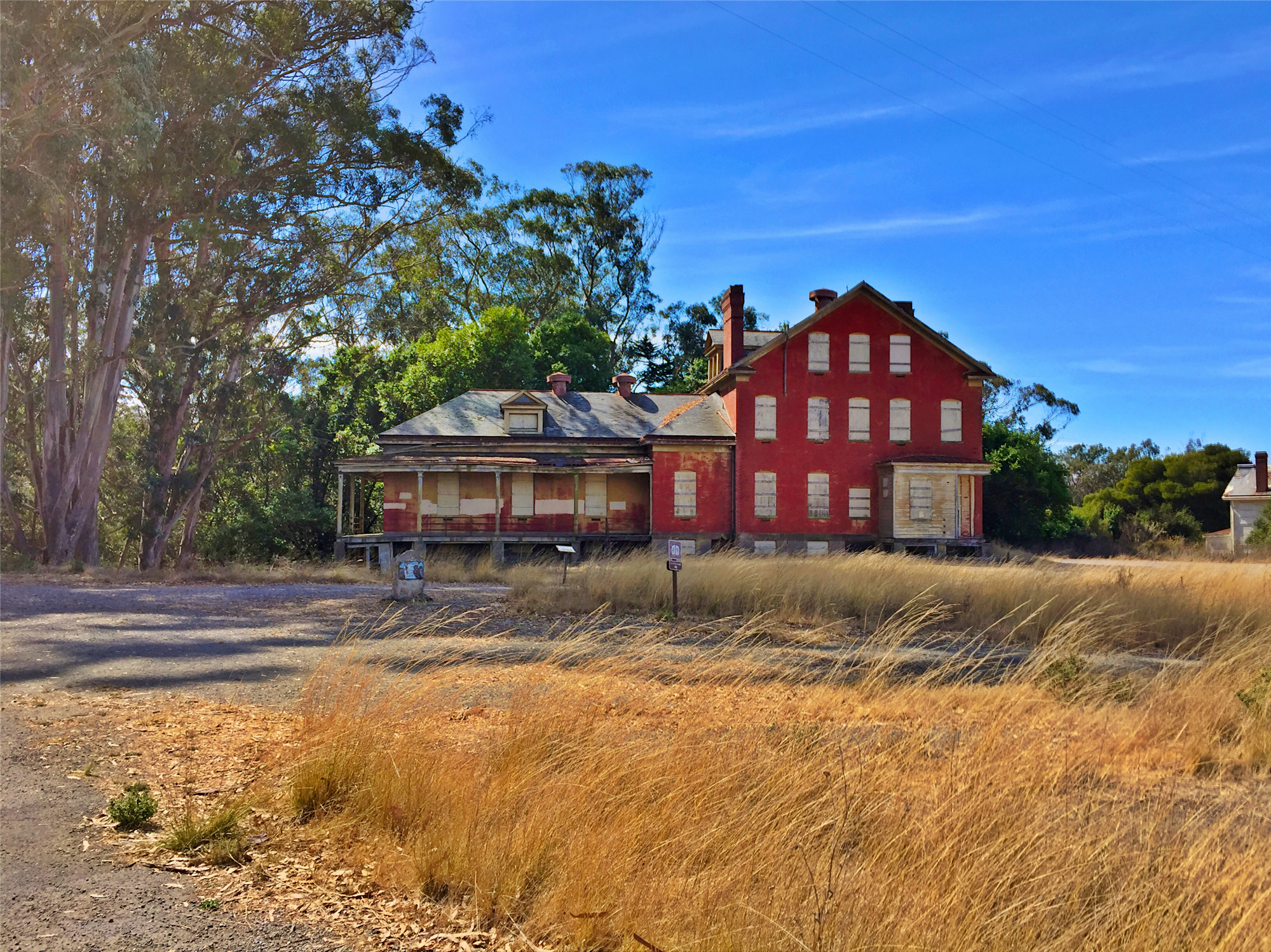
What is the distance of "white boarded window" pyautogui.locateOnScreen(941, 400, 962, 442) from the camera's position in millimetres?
33969

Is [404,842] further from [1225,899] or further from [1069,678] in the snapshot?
[1069,678]

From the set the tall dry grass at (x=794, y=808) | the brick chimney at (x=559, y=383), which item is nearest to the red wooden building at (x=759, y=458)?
the brick chimney at (x=559, y=383)

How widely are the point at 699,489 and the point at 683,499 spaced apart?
645 millimetres

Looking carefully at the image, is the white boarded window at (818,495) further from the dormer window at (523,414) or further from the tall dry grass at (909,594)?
the tall dry grass at (909,594)

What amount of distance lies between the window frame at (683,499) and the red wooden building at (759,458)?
5 cm

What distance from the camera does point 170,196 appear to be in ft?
81.1

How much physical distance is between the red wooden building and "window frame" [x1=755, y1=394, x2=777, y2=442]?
5 centimetres

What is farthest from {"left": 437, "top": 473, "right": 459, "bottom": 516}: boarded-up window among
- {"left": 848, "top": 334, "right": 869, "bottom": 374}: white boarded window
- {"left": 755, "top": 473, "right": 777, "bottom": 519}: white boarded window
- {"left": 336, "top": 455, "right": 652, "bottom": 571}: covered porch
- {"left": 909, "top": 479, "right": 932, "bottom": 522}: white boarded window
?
{"left": 909, "top": 479, "right": 932, "bottom": 522}: white boarded window

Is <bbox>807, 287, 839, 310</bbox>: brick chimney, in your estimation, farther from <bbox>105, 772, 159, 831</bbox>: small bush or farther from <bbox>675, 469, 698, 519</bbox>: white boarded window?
<bbox>105, 772, 159, 831</bbox>: small bush

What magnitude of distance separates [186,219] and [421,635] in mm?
18635

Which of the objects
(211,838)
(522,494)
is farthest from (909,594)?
(522,494)

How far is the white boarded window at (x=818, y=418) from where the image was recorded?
109ft

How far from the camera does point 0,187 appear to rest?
767 inches

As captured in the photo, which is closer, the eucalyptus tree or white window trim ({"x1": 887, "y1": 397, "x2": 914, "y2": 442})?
the eucalyptus tree
